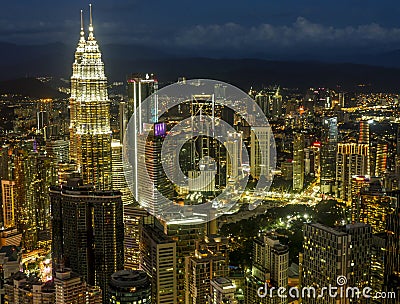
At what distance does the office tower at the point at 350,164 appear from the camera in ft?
27.5

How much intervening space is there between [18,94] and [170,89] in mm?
2182

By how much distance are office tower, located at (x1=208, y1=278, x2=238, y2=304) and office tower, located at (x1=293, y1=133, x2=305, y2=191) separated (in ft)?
15.1

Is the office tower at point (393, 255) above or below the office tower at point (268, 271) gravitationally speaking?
above

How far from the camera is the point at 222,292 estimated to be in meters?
4.05

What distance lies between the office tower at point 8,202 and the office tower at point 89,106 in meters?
0.98

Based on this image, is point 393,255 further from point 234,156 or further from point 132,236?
point 234,156

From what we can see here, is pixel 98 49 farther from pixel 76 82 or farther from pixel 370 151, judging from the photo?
pixel 370 151

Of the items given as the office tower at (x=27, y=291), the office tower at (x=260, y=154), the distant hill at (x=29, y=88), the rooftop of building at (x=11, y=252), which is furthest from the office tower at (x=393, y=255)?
the distant hill at (x=29, y=88)

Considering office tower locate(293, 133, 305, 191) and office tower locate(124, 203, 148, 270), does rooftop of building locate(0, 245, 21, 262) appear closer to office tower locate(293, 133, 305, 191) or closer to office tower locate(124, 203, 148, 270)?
office tower locate(124, 203, 148, 270)

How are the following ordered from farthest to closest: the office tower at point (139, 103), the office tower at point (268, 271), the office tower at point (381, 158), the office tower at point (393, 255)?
the office tower at point (381, 158), the office tower at point (139, 103), the office tower at point (268, 271), the office tower at point (393, 255)

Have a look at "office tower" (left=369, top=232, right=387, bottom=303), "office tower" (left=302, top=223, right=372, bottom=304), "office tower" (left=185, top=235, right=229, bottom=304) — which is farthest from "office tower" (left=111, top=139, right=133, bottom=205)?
"office tower" (left=369, top=232, right=387, bottom=303)

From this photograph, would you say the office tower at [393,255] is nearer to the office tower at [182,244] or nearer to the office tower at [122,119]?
the office tower at [182,244]

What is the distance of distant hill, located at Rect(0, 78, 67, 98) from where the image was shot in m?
7.80

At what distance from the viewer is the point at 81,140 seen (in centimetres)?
823
